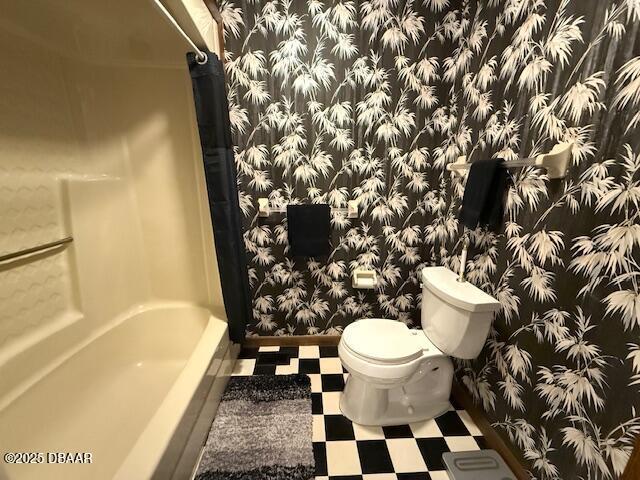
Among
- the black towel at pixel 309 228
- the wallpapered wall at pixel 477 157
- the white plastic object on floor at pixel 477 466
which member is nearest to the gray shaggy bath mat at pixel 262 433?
the wallpapered wall at pixel 477 157

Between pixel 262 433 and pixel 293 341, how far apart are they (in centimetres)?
69

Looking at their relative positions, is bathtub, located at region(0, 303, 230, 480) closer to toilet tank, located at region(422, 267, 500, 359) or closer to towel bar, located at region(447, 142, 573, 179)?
toilet tank, located at region(422, 267, 500, 359)

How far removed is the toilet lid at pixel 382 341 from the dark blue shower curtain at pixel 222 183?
0.68 meters

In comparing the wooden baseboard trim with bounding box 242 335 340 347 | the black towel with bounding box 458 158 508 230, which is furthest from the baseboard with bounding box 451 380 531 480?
the black towel with bounding box 458 158 508 230

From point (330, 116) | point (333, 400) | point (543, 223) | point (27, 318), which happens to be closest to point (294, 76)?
point (330, 116)

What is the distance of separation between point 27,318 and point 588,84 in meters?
2.26

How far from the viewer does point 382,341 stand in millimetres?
1331

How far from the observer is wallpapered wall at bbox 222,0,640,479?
31.1 inches

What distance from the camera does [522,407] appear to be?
110cm

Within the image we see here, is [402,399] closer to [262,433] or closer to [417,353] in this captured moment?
[417,353]

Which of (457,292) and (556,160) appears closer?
(556,160)

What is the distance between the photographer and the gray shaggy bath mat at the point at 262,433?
1144 millimetres

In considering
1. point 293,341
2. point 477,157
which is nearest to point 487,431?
point 293,341

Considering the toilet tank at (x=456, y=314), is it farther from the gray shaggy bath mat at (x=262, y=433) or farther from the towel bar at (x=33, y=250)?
the towel bar at (x=33, y=250)
